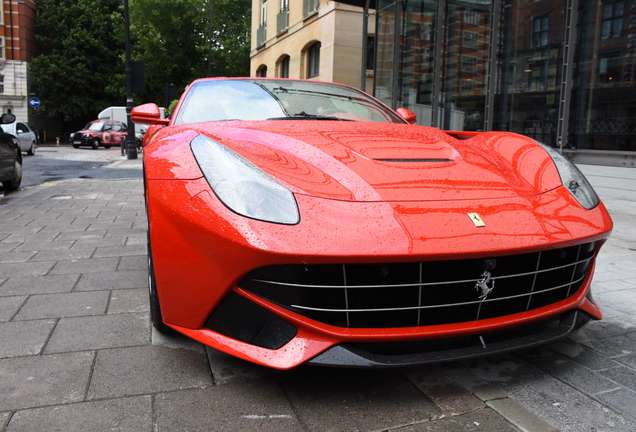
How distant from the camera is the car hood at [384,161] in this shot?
2049 mm

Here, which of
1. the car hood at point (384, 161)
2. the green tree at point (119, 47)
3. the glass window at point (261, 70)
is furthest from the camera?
the green tree at point (119, 47)

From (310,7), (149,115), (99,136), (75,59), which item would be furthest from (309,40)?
(75,59)

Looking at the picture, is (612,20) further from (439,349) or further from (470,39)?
(439,349)

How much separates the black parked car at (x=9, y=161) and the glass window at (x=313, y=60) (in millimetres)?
11908

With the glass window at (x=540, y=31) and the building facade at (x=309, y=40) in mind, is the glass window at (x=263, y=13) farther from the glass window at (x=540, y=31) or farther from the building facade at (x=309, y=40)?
the glass window at (x=540, y=31)

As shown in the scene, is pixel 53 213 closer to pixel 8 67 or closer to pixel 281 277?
pixel 281 277

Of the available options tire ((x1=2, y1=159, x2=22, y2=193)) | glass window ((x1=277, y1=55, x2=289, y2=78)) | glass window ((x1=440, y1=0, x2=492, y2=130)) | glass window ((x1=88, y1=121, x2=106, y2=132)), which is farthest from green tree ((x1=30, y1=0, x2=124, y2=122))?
glass window ((x1=440, y1=0, x2=492, y2=130))

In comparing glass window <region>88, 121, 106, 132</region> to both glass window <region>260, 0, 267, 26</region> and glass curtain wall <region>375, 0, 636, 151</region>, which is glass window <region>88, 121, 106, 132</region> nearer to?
glass window <region>260, 0, 267, 26</region>

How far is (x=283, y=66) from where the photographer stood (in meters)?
23.1

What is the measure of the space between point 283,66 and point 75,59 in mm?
23885

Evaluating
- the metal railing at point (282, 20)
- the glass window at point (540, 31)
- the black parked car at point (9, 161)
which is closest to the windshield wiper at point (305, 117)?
the glass window at point (540, 31)

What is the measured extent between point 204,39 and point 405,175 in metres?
42.2

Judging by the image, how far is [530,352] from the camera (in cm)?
243

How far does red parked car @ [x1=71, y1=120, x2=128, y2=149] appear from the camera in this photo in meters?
28.3
